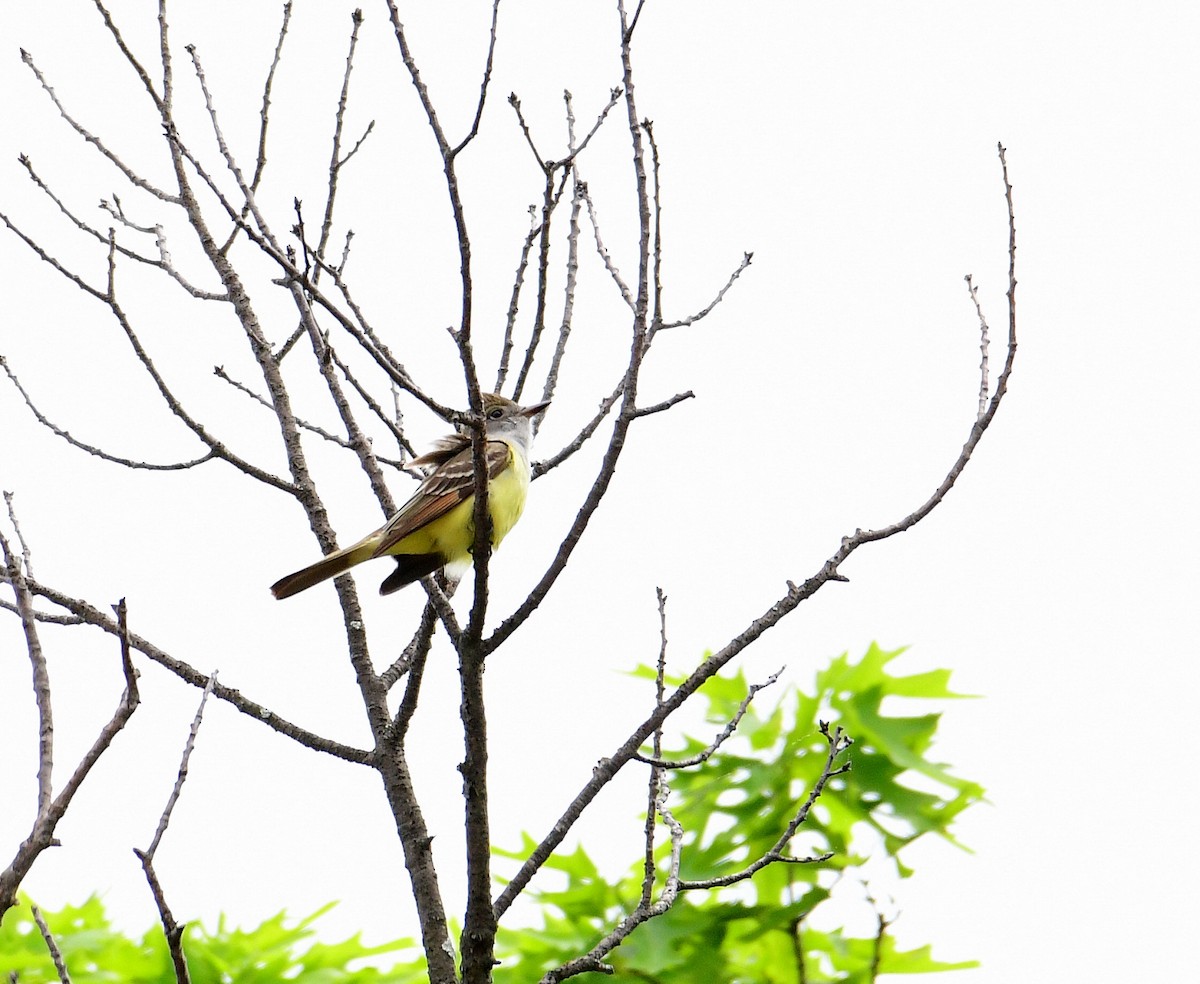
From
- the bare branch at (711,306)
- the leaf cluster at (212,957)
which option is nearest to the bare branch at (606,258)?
the bare branch at (711,306)

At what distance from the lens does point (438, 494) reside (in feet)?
18.2

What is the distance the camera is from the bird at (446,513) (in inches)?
200

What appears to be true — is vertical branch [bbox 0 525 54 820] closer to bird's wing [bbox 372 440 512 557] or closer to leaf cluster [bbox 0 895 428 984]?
bird's wing [bbox 372 440 512 557]

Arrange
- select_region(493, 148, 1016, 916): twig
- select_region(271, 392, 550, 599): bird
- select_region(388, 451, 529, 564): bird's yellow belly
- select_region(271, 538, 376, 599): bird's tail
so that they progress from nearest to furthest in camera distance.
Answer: select_region(493, 148, 1016, 916): twig
select_region(271, 538, 376, 599): bird's tail
select_region(271, 392, 550, 599): bird
select_region(388, 451, 529, 564): bird's yellow belly

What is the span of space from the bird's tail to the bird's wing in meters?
0.09

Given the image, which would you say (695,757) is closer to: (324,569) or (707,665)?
(707,665)

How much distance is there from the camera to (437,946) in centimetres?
422

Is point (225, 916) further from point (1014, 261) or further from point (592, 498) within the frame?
point (1014, 261)

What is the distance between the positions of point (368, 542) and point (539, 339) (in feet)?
3.62

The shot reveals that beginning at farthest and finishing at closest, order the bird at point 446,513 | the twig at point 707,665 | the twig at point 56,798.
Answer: the bird at point 446,513
the twig at point 707,665
the twig at point 56,798

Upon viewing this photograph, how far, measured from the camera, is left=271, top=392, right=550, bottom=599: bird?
5078 millimetres

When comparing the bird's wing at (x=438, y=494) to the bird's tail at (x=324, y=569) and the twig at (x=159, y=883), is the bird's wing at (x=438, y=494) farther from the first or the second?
the twig at (x=159, y=883)

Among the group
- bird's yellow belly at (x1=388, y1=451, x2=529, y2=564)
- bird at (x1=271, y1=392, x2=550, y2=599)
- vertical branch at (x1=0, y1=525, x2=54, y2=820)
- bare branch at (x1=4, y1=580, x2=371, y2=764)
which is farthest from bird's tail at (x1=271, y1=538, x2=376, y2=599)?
vertical branch at (x1=0, y1=525, x2=54, y2=820)

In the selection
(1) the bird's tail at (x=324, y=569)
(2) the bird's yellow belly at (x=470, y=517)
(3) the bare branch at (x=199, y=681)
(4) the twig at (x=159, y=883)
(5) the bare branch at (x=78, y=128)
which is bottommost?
(4) the twig at (x=159, y=883)
